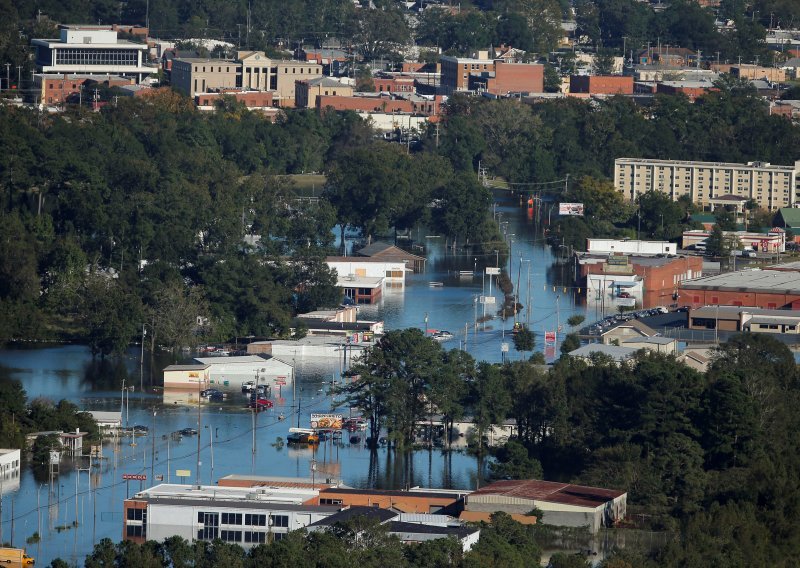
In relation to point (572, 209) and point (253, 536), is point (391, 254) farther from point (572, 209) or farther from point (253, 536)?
point (253, 536)

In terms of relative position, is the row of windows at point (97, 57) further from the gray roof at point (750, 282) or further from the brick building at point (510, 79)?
the gray roof at point (750, 282)

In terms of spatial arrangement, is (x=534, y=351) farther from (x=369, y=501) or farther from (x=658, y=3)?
(x=658, y=3)

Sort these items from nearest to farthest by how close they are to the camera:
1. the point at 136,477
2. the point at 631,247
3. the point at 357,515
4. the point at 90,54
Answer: the point at 357,515, the point at 136,477, the point at 631,247, the point at 90,54

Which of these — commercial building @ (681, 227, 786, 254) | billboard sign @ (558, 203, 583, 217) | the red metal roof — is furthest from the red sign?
billboard sign @ (558, 203, 583, 217)

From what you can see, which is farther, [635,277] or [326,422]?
[635,277]

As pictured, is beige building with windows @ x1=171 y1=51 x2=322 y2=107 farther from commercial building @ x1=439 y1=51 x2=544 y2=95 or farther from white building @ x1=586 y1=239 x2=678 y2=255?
white building @ x1=586 y1=239 x2=678 y2=255

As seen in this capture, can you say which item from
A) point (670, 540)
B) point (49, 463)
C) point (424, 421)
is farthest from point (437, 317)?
point (670, 540)

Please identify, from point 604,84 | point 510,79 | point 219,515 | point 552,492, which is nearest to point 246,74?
point 510,79

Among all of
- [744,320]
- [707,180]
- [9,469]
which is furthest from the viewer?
[707,180]
